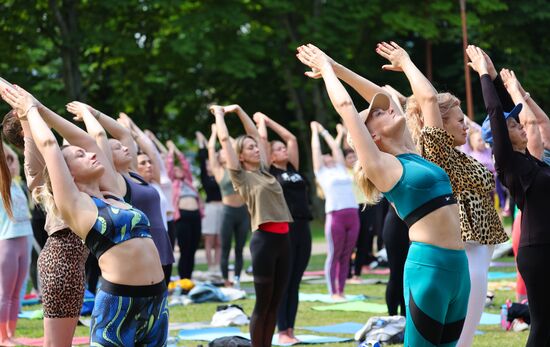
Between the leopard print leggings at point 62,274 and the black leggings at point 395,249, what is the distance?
3.78 m

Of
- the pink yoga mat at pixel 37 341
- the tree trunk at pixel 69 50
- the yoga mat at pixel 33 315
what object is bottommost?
the yoga mat at pixel 33 315

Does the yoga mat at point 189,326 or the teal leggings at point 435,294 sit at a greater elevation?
A: the teal leggings at point 435,294

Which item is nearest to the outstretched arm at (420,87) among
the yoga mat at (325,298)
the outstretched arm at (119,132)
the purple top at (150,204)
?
the outstretched arm at (119,132)

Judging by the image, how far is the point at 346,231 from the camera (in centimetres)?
1267

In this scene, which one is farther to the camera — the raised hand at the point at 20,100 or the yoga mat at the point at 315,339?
the yoga mat at the point at 315,339

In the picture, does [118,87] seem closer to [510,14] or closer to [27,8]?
[27,8]

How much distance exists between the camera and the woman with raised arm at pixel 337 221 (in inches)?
486

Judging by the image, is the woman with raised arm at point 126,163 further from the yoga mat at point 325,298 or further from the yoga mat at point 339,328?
the yoga mat at point 325,298

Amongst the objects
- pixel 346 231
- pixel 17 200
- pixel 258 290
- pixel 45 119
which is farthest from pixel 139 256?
pixel 346 231

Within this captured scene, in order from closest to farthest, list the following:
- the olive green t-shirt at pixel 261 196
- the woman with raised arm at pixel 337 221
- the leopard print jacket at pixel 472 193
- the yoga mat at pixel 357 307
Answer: the leopard print jacket at pixel 472 193, the olive green t-shirt at pixel 261 196, the yoga mat at pixel 357 307, the woman with raised arm at pixel 337 221

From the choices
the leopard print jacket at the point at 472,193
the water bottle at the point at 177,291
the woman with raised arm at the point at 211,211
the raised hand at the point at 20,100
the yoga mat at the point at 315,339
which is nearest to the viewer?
the raised hand at the point at 20,100

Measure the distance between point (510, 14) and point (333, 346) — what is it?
73.9 feet

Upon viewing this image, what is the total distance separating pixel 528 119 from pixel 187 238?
8.21m

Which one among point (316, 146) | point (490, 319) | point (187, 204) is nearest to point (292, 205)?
point (316, 146)
